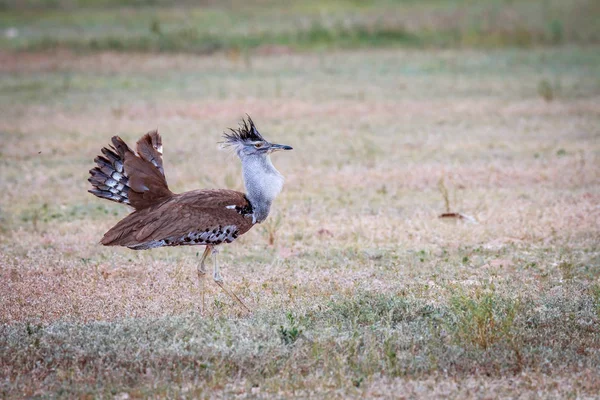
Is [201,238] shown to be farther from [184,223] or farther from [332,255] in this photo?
[332,255]

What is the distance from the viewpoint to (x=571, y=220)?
1005 cm

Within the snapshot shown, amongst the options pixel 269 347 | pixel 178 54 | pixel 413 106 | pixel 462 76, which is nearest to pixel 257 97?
pixel 413 106

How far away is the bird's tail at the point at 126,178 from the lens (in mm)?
7520

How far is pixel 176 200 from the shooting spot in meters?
7.46

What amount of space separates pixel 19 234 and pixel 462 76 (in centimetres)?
1299

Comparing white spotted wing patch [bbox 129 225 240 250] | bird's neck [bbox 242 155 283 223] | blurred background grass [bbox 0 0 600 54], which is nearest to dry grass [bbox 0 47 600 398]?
white spotted wing patch [bbox 129 225 240 250]

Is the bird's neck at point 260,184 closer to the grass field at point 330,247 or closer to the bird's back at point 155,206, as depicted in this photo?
the bird's back at point 155,206

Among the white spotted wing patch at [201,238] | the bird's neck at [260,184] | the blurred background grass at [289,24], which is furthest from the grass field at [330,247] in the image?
the blurred background grass at [289,24]

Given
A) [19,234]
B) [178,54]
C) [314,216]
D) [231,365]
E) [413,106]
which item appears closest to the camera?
[231,365]

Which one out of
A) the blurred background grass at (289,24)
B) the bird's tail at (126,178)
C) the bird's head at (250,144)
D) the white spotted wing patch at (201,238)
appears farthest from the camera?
the blurred background grass at (289,24)

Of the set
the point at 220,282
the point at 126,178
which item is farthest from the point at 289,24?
the point at 220,282

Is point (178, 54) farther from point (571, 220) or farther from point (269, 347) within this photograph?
point (269, 347)

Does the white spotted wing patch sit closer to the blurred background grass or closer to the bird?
the bird

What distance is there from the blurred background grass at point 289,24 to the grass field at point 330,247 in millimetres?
4373
